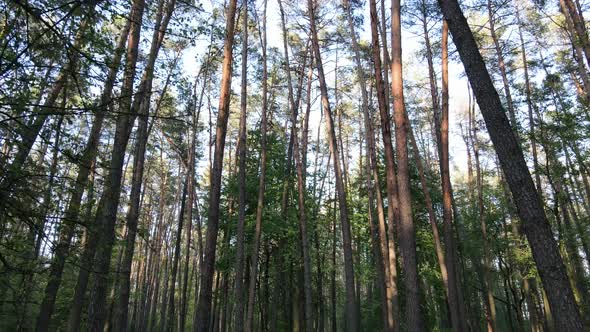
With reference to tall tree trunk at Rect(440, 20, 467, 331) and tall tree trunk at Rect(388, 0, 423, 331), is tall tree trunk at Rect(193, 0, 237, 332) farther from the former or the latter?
tall tree trunk at Rect(440, 20, 467, 331)

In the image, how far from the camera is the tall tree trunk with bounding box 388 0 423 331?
6582mm

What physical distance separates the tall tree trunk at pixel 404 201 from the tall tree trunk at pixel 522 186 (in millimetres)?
2402

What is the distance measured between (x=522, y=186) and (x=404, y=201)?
2649mm

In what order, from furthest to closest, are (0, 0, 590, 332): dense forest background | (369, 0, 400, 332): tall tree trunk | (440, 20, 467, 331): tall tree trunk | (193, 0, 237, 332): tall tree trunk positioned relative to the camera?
(440, 20, 467, 331): tall tree trunk
(369, 0, 400, 332): tall tree trunk
(193, 0, 237, 332): tall tree trunk
(0, 0, 590, 332): dense forest background

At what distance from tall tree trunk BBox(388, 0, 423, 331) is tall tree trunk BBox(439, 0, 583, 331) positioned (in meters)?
2.40

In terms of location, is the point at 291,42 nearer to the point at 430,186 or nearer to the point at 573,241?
the point at 430,186

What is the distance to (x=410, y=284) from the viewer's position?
21.8ft

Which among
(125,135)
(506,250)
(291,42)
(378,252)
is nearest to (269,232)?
(378,252)

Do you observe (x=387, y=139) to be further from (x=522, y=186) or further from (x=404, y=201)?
(x=522, y=186)

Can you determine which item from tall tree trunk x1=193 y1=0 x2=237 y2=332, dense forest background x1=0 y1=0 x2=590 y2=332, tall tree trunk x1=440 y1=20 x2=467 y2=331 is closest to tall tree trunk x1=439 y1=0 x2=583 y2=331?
dense forest background x1=0 y1=0 x2=590 y2=332

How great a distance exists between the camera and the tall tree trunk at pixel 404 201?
6.58m

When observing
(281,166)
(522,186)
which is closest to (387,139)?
(522,186)

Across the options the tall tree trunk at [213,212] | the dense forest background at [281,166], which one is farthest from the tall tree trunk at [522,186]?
the tall tree trunk at [213,212]

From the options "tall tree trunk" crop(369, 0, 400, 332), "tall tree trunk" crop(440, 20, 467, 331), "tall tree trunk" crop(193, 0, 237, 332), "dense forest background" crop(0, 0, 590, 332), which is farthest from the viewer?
"tall tree trunk" crop(440, 20, 467, 331)
